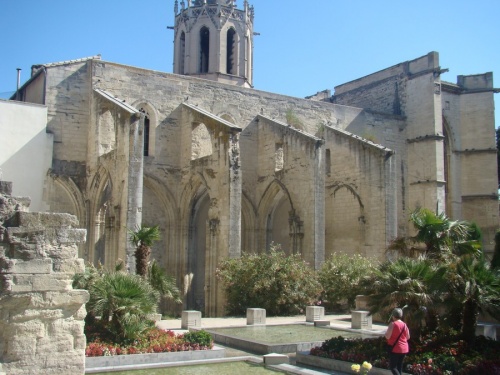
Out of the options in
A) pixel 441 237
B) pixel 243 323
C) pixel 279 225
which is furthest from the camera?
pixel 279 225

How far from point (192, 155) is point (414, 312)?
13.3m

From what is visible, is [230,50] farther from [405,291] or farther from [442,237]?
[405,291]

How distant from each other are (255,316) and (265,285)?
7.98 feet

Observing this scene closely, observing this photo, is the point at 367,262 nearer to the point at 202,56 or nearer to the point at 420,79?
the point at 420,79

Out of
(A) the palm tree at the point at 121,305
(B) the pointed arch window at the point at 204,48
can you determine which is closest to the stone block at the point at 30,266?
(A) the palm tree at the point at 121,305

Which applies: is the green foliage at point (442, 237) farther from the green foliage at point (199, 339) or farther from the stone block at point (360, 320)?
the green foliage at point (199, 339)

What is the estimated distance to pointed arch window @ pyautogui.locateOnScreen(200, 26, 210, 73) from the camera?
33.0m

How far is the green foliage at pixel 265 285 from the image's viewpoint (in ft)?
60.7

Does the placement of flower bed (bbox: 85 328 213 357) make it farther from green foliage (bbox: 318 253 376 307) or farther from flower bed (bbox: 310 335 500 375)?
green foliage (bbox: 318 253 376 307)

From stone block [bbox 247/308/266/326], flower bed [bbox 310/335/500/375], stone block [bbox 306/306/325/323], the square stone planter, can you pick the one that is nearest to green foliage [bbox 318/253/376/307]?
stone block [bbox 306/306/325/323]

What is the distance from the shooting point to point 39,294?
6.77m

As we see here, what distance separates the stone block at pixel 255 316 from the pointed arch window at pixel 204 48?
19.5 meters

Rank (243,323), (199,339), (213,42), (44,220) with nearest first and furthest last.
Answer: (44,220) → (199,339) → (243,323) → (213,42)

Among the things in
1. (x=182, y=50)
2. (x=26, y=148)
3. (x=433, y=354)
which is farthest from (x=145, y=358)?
(x=182, y=50)
